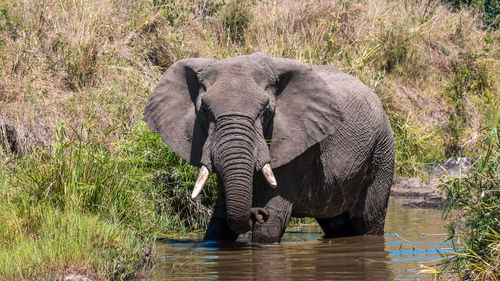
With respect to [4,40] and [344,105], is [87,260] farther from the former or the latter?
[4,40]

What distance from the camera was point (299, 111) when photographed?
26.3 feet

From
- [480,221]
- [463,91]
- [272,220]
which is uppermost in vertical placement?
[480,221]

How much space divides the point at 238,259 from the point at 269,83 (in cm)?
173

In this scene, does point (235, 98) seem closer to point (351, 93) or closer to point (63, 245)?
point (351, 93)

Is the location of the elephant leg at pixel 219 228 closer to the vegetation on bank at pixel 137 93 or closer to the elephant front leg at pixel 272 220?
the elephant front leg at pixel 272 220

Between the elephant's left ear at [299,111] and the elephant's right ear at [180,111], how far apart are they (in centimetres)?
69

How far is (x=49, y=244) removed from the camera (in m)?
5.71

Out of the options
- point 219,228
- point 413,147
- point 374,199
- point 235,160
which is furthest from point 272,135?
point 413,147

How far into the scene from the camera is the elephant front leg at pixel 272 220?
25.7 feet

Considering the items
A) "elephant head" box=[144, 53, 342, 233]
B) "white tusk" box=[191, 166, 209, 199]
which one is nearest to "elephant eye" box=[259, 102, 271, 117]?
"elephant head" box=[144, 53, 342, 233]

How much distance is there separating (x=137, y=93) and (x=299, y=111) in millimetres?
4196

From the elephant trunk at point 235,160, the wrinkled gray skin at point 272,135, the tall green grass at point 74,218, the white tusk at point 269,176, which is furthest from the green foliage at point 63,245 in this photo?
the white tusk at point 269,176

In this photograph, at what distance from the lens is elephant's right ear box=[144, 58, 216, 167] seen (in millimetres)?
7864

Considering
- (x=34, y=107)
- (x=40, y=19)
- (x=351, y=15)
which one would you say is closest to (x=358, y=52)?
(x=351, y=15)
